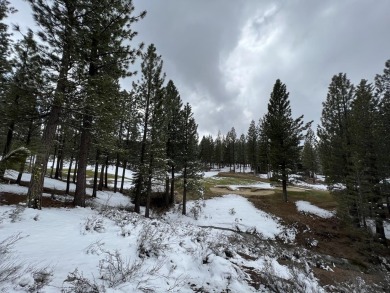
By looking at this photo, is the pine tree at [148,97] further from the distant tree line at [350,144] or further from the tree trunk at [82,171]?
the distant tree line at [350,144]

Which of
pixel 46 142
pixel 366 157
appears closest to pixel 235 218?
pixel 366 157

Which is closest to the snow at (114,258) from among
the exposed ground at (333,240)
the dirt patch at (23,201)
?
the dirt patch at (23,201)

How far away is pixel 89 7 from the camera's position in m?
9.86

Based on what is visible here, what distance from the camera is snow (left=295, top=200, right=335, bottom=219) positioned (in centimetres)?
2399

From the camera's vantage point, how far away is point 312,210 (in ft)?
81.9

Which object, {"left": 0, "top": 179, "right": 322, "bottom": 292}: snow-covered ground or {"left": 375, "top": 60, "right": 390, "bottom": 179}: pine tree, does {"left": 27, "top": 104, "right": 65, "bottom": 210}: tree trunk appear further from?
{"left": 375, "top": 60, "right": 390, "bottom": 179}: pine tree

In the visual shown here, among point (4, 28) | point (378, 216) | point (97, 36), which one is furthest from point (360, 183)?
point (4, 28)

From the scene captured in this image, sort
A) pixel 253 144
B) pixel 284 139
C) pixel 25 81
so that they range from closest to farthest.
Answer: pixel 25 81 < pixel 284 139 < pixel 253 144

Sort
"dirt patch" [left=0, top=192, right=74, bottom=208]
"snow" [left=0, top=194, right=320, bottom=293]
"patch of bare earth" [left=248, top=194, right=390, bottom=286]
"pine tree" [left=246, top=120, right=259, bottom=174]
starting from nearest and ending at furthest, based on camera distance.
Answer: "snow" [left=0, top=194, right=320, bottom=293] → "dirt patch" [left=0, top=192, right=74, bottom=208] → "patch of bare earth" [left=248, top=194, right=390, bottom=286] → "pine tree" [left=246, top=120, right=259, bottom=174]

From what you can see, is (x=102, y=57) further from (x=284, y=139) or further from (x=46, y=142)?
(x=284, y=139)

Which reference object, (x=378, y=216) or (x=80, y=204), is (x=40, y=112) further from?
(x=378, y=216)

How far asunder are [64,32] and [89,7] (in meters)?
1.54

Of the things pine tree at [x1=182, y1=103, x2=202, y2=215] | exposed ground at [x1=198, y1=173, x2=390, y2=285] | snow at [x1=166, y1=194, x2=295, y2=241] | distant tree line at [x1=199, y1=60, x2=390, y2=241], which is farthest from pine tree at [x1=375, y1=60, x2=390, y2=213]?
pine tree at [x1=182, y1=103, x2=202, y2=215]

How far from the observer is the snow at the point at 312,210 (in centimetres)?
2399
